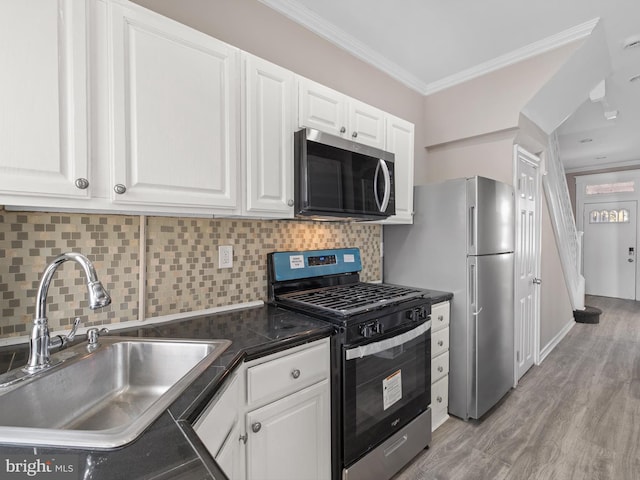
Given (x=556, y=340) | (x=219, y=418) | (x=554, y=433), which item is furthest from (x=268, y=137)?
(x=556, y=340)

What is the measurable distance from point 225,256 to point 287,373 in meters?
0.75

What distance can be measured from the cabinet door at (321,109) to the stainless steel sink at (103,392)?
1.20 metres

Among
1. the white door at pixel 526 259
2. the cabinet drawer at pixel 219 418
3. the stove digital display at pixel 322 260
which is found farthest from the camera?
the white door at pixel 526 259

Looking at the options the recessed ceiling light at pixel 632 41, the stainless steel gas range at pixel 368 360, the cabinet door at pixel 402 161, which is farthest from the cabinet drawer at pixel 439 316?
the recessed ceiling light at pixel 632 41

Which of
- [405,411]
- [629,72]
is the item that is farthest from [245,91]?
[629,72]

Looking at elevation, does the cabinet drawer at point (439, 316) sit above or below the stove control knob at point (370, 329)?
below

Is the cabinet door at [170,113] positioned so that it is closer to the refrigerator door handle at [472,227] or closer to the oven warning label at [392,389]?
the oven warning label at [392,389]

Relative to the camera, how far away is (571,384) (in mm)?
2955

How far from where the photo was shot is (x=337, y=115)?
1.89 metres

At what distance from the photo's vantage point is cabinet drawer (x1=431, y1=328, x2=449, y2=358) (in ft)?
7.21

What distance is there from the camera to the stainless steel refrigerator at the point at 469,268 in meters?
2.27

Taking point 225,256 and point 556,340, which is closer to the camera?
point 225,256

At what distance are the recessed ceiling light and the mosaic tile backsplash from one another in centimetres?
276

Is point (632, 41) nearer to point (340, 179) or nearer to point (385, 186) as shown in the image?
point (385, 186)
